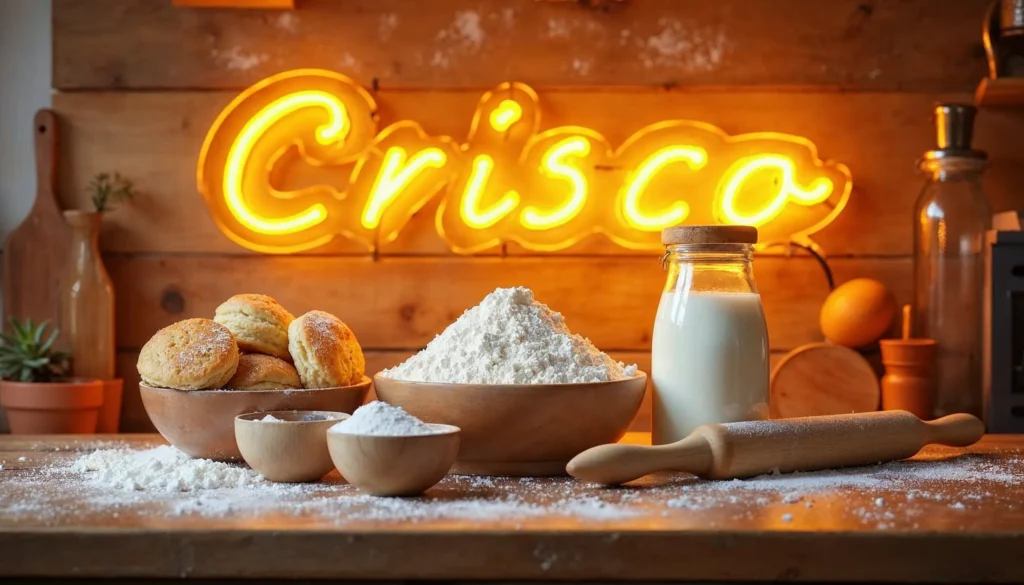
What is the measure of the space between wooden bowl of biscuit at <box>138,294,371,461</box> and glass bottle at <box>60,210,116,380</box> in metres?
0.77

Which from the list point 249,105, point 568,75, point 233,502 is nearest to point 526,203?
point 568,75

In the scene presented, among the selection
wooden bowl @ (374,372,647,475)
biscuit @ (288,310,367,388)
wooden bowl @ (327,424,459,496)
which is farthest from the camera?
biscuit @ (288,310,367,388)

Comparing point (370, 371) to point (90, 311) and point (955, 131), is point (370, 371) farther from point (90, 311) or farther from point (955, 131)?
point (955, 131)

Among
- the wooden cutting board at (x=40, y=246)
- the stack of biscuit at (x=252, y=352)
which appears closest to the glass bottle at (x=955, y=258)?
the stack of biscuit at (x=252, y=352)

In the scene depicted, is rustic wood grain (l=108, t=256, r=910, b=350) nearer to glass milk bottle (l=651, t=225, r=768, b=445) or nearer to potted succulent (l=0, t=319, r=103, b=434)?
potted succulent (l=0, t=319, r=103, b=434)

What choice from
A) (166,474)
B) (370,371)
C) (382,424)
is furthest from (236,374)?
(370,371)

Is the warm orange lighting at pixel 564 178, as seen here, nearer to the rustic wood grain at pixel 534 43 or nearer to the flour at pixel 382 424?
the rustic wood grain at pixel 534 43

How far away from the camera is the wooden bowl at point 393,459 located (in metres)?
1.02

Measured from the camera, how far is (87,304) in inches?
77.0

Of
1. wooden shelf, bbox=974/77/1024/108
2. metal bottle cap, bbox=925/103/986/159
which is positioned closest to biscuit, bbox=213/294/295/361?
metal bottle cap, bbox=925/103/986/159

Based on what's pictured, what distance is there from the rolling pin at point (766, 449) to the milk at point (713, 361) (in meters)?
0.08

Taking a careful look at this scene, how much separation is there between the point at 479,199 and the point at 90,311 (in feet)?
2.57

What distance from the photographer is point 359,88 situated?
1.97 m

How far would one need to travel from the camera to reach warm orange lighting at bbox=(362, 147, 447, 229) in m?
1.95
